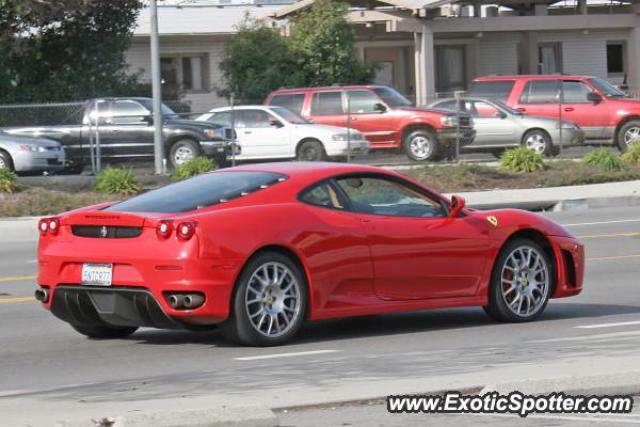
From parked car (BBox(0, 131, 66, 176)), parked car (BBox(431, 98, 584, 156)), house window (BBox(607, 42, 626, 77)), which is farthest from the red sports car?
house window (BBox(607, 42, 626, 77))

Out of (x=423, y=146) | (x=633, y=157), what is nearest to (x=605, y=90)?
(x=633, y=157)

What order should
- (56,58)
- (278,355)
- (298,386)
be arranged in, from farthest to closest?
1. (56,58)
2. (278,355)
3. (298,386)

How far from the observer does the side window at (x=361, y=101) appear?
33.3m

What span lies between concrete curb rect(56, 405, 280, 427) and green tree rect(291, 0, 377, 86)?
117ft

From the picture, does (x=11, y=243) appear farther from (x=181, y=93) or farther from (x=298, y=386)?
(x=181, y=93)

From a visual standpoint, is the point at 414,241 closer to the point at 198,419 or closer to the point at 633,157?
the point at 198,419

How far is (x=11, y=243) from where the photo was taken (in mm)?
21531

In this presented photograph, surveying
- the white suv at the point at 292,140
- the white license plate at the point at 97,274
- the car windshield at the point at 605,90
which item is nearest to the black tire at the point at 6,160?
the white suv at the point at 292,140

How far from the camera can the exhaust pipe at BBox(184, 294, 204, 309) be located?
32.3 feet

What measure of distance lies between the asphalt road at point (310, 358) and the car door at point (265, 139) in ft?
57.9

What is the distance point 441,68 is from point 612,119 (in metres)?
16.5

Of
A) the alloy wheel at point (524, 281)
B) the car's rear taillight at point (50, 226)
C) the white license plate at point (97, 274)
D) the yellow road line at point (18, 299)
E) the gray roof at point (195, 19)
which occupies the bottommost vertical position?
the yellow road line at point (18, 299)

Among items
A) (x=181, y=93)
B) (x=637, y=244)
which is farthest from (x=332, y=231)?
(x=181, y=93)

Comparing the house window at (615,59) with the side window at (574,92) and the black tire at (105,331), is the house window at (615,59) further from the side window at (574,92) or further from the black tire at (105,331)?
the black tire at (105,331)
